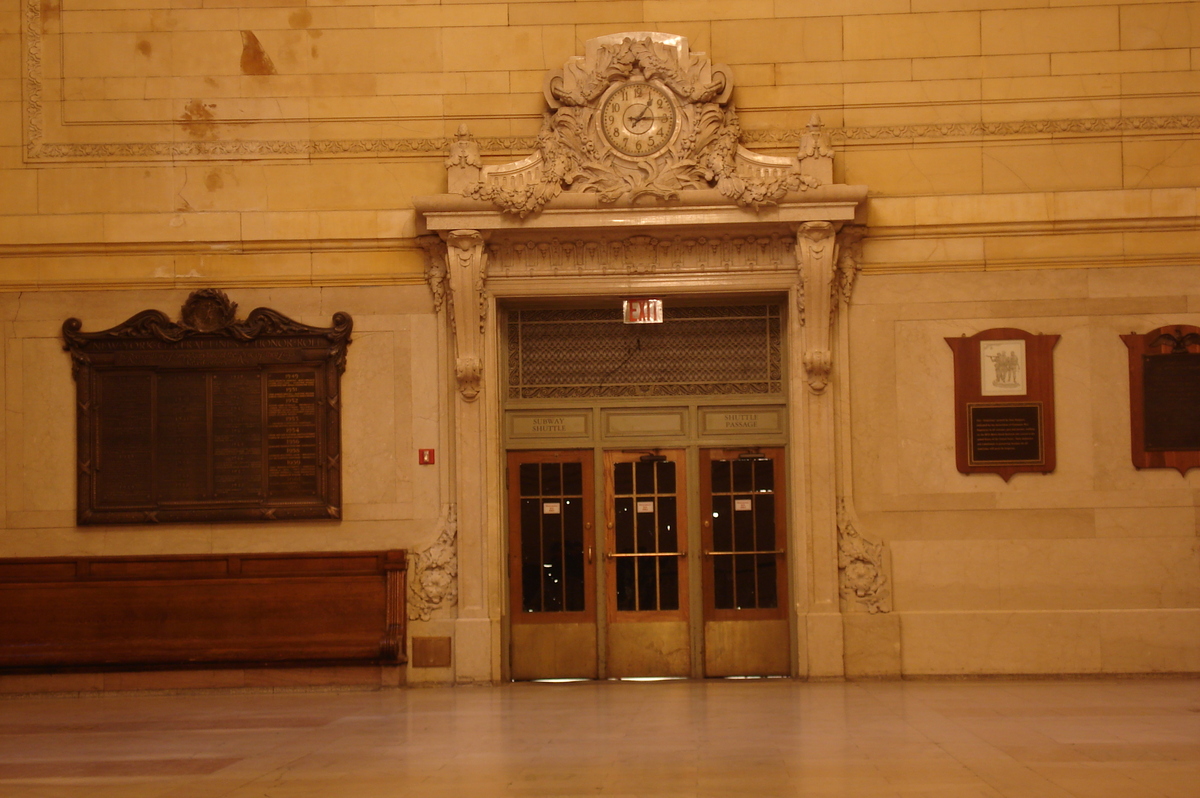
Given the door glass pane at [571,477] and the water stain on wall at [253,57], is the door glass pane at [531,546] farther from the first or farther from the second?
the water stain on wall at [253,57]

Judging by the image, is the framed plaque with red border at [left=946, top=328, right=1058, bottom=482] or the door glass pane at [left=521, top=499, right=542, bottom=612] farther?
the door glass pane at [left=521, top=499, right=542, bottom=612]

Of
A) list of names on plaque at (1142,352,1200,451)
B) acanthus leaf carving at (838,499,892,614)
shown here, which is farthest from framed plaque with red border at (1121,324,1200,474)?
acanthus leaf carving at (838,499,892,614)

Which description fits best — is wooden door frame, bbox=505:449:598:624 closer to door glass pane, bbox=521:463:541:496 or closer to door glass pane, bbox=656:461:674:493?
door glass pane, bbox=521:463:541:496

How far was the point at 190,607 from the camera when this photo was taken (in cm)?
905

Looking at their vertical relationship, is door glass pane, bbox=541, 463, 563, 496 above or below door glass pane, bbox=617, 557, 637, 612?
above

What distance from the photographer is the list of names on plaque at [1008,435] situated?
902 cm

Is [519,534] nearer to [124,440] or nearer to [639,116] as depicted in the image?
[124,440]

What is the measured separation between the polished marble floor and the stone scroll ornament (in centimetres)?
357

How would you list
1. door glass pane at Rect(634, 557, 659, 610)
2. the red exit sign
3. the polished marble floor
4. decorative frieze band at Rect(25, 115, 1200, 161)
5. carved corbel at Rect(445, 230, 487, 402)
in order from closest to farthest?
the polished marble floor → carved corbel at Rect(445, 230, 487, 402) → decorative frieze band at Rect(25, 115, 1200, 161) → the red exit sign → door glass pane at Rect(634, 557, 659, 610)

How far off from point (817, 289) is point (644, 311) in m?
1.28

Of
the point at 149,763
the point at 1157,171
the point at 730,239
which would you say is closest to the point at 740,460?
the point at 730,239

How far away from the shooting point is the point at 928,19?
9.26m

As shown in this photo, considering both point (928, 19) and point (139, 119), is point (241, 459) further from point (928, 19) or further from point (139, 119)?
point (928, 19)

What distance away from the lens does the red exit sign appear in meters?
9.28
